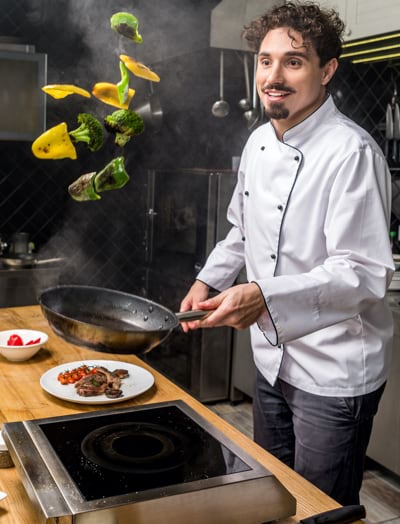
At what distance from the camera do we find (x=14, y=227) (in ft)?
12.9

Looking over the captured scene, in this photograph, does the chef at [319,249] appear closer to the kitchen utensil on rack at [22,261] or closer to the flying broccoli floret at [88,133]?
the flying broccoli floret at [88,133]

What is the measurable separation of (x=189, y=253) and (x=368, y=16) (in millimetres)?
1568

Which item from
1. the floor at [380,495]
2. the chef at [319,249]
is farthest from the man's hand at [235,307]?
the floor at [380,495]

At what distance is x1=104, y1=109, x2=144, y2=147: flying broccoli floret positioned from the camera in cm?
107

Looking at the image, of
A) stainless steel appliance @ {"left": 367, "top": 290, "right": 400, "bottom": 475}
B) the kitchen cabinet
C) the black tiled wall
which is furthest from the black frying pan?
the black tiled wall

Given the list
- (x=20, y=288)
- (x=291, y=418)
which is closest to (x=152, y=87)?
(x=20, y=288)

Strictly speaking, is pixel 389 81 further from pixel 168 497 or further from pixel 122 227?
pixel 168 497

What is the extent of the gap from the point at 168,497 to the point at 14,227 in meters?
3.28

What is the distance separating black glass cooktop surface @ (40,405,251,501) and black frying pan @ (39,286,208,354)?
0.14 meters

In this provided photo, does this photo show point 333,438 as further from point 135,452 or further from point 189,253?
point 189,253

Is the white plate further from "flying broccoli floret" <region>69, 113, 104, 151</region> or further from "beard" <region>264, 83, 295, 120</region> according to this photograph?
"beard" <region>264, 83, 295, 120</region>

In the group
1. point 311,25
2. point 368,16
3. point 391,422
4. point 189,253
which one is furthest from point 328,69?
point 189,253

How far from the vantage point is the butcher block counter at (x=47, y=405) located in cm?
103

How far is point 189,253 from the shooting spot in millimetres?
3629
